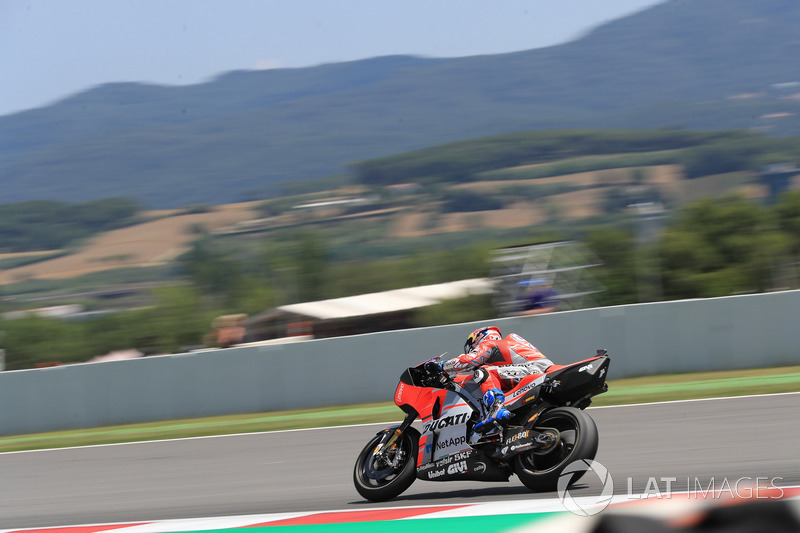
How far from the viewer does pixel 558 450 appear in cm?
647

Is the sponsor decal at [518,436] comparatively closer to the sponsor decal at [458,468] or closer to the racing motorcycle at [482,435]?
the racing motorcycle at [482,435]

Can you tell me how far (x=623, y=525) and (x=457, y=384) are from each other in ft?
17.2

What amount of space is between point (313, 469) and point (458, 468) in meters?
3.05

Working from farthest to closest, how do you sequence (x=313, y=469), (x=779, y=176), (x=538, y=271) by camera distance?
1. (x=779, y=176)
2. (x=538, y=271)
3. (x=313, y=469)

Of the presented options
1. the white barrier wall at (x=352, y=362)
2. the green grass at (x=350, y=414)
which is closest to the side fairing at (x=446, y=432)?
the green grass at (x=350, y=414)

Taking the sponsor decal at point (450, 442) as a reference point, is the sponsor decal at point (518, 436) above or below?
above

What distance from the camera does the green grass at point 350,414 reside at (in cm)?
1341

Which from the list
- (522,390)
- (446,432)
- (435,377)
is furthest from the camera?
(435,377)

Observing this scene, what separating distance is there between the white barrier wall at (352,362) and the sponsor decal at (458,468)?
9.13 meters

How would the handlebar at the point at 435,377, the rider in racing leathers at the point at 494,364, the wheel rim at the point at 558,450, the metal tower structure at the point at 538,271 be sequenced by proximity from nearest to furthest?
the wheel rim at the point at 558,450 → the rider in racing leathers at the point at 494,364 → the handlebar at the point at 435,377 → the metal tower structure at the point at 538,271

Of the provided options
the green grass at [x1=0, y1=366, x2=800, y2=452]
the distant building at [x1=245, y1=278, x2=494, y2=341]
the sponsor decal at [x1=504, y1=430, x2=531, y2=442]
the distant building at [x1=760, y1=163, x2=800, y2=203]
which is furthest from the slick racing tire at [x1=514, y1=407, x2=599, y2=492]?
the distant building at [x1=760, y1=163, x2=800, y2=203]

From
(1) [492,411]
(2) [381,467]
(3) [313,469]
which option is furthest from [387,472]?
(3) [313,469]

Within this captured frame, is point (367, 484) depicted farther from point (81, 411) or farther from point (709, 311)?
point (81, 411)

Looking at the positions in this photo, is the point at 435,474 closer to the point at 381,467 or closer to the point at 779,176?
the point at 381,467
